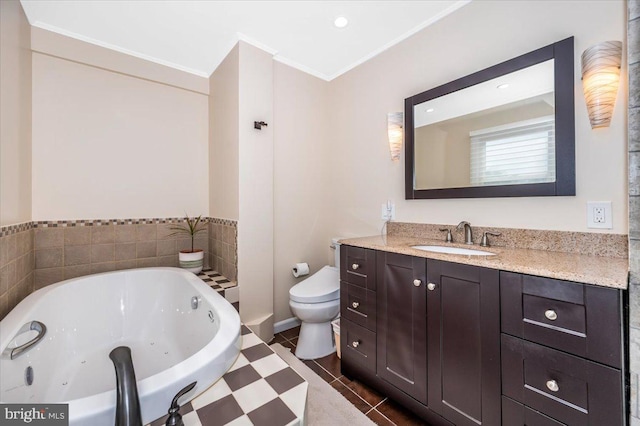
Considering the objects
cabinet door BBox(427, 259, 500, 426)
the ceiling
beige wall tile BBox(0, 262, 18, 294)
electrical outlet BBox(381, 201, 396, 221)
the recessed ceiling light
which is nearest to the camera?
cabinet door BBox(427, 259, 500, 426)

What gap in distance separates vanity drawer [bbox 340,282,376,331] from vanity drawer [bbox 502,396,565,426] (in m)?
0.67

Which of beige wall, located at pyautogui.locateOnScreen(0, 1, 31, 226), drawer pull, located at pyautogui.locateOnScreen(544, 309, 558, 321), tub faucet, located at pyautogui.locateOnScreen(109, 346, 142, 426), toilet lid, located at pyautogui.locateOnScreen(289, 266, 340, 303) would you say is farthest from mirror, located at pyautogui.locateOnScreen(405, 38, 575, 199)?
beige wall, located at pyautogui.locateOnScreen(0, 1, 31, 226)

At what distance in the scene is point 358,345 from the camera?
1674 millimetres

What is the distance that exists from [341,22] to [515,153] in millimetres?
1463

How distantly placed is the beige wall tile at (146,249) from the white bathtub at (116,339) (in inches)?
12.2

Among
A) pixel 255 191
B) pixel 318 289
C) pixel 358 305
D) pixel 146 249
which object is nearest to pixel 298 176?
pixel 255 191

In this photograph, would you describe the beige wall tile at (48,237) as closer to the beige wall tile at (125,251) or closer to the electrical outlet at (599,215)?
the beige wall tile at (125,251)

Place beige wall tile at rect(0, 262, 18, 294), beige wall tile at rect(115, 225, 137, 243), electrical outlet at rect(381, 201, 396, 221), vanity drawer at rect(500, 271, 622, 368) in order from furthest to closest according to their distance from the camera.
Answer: beige wall tile at rect(115, 225, 137, 243)
electrical outlet at rect(381, 201, 396, 221)
beige wall tile at rect(0, 262, 18, 294)
vanity drawer at rect(500, 271, 622, 368)

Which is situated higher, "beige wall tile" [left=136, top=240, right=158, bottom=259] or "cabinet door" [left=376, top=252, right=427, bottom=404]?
"beige wall tile" [left=136, top=240, right=158, bottom=259]

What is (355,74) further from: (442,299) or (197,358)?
(197,358)

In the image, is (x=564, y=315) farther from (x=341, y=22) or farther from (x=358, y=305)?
(x=341, y=22)

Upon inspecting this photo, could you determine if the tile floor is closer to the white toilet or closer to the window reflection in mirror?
the white toilet

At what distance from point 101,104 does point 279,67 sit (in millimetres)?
1500

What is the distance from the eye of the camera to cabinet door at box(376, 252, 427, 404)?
133 cm
